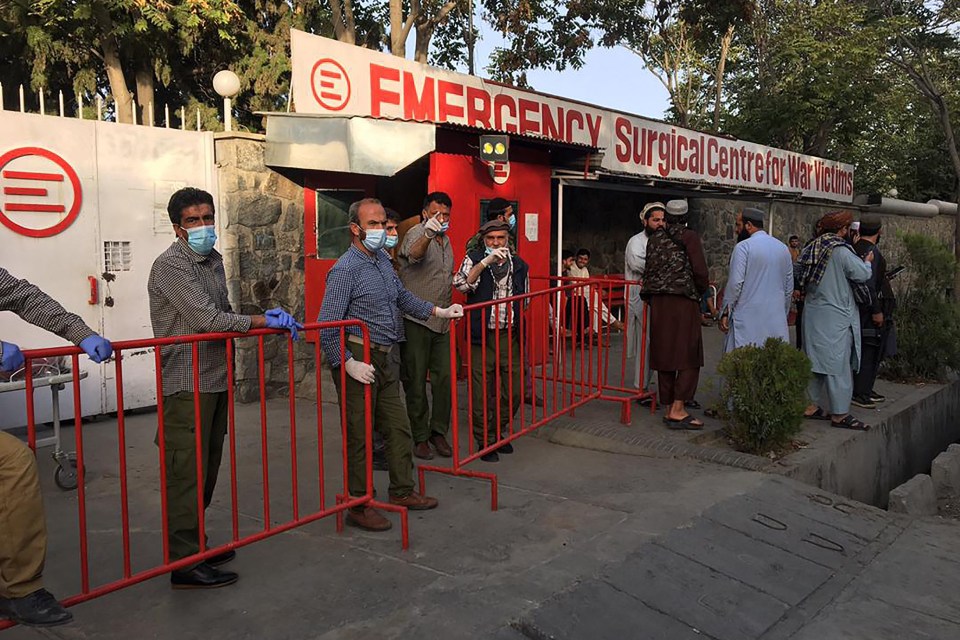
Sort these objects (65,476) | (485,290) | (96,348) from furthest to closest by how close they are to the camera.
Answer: (485,290)
(65,476)
(96,348)

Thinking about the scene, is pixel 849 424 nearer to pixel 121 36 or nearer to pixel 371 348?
pixel 371 348

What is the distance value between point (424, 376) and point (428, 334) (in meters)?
0.28

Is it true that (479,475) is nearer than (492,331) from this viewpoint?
Yes

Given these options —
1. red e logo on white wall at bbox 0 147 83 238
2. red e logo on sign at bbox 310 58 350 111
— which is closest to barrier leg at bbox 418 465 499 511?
red e logo on white wall at bbox 0 147 83 238

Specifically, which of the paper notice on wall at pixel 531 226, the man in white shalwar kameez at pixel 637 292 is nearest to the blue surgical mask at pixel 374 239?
the man in white shalwar kameez at pixel 637 292

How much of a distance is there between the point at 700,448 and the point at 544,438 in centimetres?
114

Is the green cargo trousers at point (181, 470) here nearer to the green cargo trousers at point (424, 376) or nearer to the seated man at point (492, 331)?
the green cargo trousers at point (424, 376)

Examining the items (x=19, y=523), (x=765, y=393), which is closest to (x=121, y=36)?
(x=765, y=393)

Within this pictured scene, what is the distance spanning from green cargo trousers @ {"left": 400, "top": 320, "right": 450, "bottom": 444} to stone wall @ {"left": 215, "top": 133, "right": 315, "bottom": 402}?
2.22 m

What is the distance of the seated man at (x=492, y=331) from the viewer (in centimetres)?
516

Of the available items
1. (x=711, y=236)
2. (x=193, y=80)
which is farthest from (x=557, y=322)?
(x=193, y=80)

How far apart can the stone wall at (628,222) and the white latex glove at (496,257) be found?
267 inches

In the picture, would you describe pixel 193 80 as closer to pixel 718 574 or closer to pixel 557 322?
pixel 557 322

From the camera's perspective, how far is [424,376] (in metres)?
5.20
